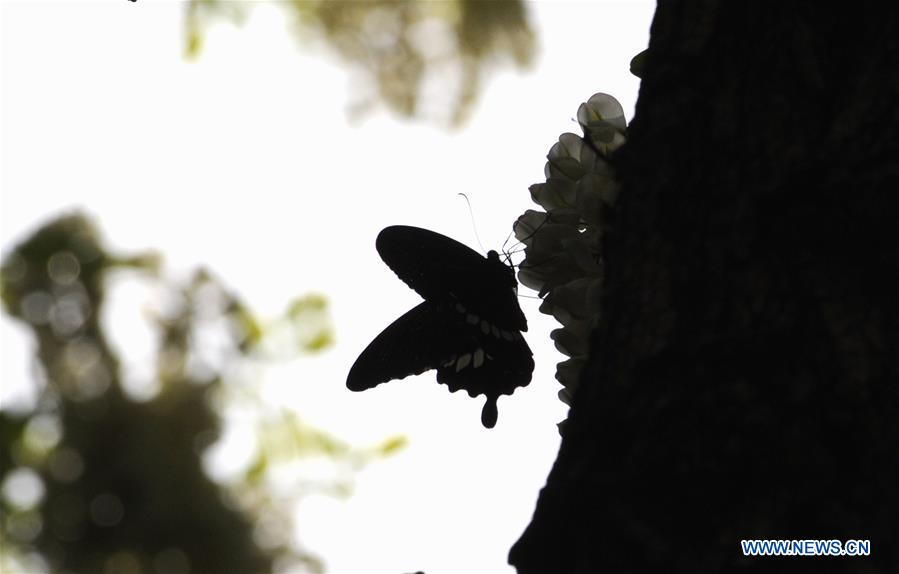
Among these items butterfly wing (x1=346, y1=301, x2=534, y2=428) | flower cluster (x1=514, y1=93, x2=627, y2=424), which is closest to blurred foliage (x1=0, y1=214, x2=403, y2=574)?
butterfly wing (x1=346, y1=301, x2=534, y2=428)

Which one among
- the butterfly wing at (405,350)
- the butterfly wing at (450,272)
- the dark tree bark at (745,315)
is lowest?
the dark tree bark at (745,315)

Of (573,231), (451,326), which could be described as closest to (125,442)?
(451,326)

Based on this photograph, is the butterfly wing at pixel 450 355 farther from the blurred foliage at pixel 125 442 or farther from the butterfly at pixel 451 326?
the blurred foliage at pixel 125 442

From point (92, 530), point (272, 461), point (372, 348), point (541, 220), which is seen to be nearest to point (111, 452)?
point (92, 530)

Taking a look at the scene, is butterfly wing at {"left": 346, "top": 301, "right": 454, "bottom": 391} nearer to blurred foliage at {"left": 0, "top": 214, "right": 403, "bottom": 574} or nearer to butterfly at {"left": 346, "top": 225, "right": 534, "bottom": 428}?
butterfly at {"left": 346, "top": 225, "right": 534, "bottom": 428}

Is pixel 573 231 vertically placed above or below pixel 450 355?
below

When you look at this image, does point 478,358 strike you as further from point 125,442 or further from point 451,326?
point 125,442

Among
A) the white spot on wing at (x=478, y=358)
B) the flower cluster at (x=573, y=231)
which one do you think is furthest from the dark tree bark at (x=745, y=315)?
the white spot on wing at (x=478, y=358)
